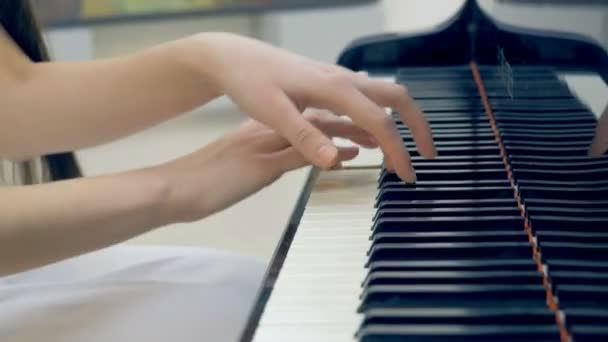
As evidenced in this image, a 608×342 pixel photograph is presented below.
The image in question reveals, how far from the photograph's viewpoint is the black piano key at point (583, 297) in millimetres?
444

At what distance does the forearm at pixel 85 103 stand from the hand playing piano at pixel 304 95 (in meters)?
0.10

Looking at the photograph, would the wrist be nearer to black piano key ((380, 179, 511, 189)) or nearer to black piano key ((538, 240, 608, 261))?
black piano key ((380, 179, 511, 189))

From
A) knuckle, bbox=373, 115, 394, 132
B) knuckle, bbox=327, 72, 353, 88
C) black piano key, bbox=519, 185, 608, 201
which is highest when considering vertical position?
knuckle, bbox=327, 72, 353, 88

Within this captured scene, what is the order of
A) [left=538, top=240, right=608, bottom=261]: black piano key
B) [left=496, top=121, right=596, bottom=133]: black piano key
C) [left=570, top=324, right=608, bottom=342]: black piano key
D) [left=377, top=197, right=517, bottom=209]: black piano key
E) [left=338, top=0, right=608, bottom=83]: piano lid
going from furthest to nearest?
[left=338, top=0, right=608, bottom=83]: piano lid, [left=496, top=121, right=596, bottom=133]: black piano key, [left=377, top=197, right=517, bottom=209]: black piano key, [left=538, top=240, right=608, bottom=261]: black piano key, [left=570, top=324, right=608, bottom=342]: black piano key

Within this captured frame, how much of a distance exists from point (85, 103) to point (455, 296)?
0.50m

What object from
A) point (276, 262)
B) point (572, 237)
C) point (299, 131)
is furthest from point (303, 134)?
point (572, 237)

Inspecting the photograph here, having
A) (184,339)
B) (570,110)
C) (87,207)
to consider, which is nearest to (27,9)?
(87,207)

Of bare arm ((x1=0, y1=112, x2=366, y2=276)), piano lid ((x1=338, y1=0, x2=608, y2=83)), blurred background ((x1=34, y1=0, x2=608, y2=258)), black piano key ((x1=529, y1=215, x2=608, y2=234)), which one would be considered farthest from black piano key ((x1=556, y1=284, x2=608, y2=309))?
blurred background ((x1=34, y1=0, x2=608, y2=258))

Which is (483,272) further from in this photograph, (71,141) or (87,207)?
(71,141)

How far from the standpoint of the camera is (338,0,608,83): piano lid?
0.89 m

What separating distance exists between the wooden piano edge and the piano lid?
0.28m

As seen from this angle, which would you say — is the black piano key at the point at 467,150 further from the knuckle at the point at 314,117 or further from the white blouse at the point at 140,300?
the white blouse at the point at 140,300

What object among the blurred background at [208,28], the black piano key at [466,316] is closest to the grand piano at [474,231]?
the black piano key at [466,316]

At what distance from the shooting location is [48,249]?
67cm
